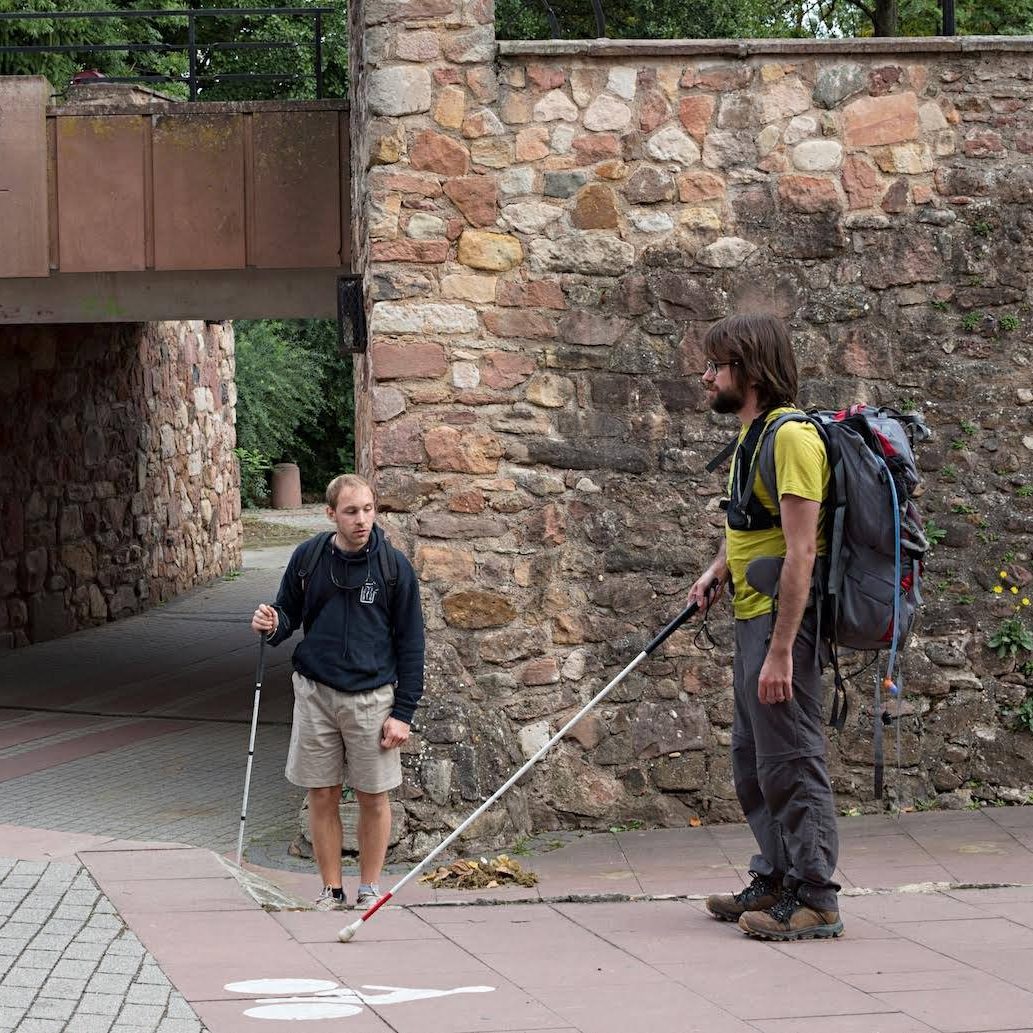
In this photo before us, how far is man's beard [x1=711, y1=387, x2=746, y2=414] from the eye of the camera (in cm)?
477

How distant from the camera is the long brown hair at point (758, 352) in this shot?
185 inches

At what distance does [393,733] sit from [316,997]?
1326 mm

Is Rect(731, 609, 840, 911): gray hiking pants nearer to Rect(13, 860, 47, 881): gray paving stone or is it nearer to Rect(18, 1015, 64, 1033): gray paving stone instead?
Rect(18, 1015, 64, 1033): gray paving stone

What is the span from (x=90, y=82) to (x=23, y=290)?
1800 millimetres

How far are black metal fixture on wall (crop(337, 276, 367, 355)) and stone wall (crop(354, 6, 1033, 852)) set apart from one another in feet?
1.50

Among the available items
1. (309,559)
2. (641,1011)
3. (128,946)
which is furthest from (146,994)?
(309,559)

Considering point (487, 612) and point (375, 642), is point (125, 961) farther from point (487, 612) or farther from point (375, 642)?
point (487, 612)

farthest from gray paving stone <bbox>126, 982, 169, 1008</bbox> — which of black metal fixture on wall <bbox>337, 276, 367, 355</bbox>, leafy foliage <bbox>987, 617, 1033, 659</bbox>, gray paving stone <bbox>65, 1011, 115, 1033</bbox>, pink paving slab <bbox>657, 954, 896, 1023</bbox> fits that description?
leafy foliage <bbox>987, 617, 1033, 659</bbox>

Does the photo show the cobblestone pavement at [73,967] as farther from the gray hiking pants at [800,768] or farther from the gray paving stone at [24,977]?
the gray hiking pants at [800,768]

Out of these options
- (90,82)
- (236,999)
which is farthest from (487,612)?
(90,82)

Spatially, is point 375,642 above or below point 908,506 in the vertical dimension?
below

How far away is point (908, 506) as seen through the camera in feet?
15.1

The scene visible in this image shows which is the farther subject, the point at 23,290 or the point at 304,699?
the point at 23,290

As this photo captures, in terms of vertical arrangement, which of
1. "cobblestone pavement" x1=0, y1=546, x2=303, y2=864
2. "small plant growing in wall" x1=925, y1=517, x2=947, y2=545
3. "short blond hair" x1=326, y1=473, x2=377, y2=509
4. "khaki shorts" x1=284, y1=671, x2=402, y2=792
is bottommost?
"cobblestone pavement" x1=0, y1=546, x2=303, y2=864
